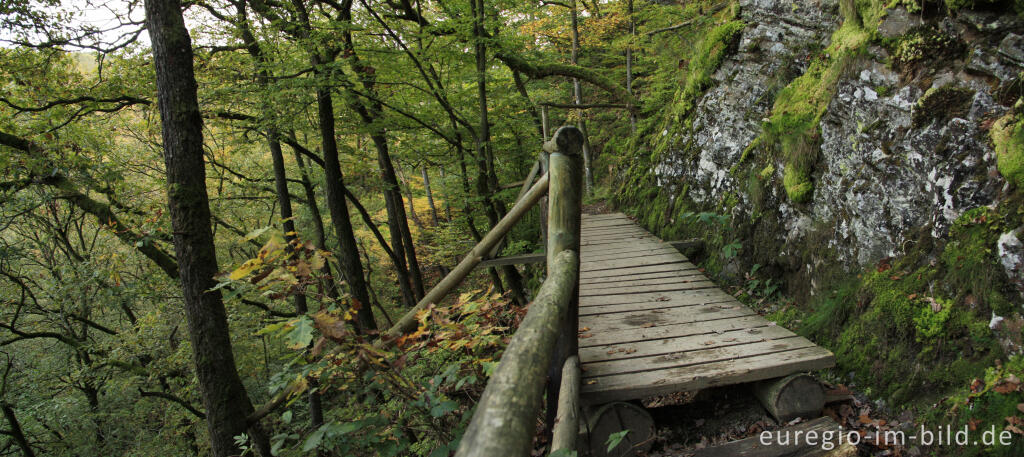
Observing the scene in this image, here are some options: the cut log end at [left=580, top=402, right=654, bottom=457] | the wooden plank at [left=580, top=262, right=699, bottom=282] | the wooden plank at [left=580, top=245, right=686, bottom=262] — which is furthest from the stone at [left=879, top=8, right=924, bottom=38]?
the cut log end at [left=580, top=402, right=654, bottom=457]

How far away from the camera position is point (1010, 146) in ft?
8.58

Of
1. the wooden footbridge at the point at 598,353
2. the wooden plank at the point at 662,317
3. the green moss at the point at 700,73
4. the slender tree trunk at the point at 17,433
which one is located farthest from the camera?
the slender tree trunk at the point at 17,433

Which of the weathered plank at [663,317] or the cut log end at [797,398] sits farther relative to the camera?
the weathered plank at [663,317]

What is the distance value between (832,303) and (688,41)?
27.3ft

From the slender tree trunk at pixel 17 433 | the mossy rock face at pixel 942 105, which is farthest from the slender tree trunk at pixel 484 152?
the slender tree trunk at pixel 17 433

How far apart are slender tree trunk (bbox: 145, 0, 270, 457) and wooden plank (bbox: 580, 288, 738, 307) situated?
129 inches

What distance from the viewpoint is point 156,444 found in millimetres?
11617

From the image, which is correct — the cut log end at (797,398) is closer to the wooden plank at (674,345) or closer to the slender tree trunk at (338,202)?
the wooden plank at (674,345)

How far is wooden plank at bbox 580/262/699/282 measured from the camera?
519 centimetres

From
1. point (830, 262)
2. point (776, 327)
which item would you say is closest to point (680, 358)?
point (776, 327)

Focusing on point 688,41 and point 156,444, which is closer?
point 688,41

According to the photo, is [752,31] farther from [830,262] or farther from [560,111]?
[560,111]

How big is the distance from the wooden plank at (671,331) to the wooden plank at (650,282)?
42.1 inches

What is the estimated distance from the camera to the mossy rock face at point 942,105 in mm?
2992
